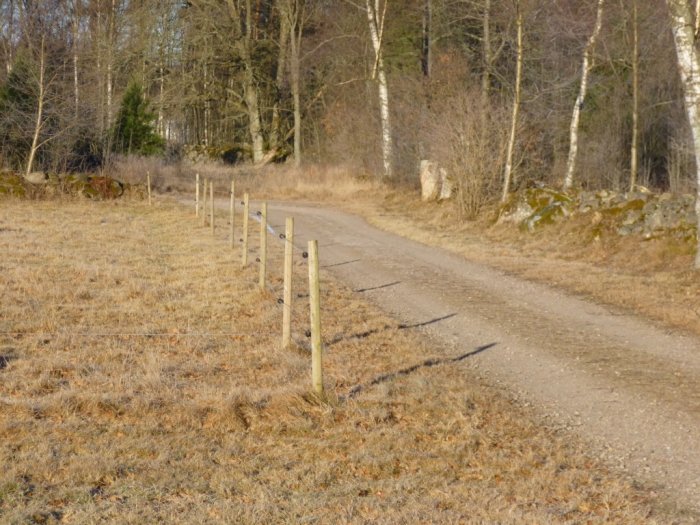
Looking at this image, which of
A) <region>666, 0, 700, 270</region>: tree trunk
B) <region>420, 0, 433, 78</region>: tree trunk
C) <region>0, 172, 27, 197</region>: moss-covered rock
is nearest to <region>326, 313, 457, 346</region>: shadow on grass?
<region>666, 0, 700, 270</region>: tree trunk

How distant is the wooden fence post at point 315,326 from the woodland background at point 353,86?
1478 centimetres

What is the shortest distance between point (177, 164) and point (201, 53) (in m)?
6.11

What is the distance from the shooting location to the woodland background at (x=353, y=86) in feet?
77.8

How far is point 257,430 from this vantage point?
267 inches

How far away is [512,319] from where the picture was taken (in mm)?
10750

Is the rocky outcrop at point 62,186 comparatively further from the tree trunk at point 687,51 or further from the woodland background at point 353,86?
the tree trunk at point 687,51

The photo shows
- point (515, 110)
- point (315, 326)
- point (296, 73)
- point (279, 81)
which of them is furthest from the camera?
point (279, 81)

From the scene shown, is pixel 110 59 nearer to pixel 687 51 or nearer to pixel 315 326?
pixel 687 51

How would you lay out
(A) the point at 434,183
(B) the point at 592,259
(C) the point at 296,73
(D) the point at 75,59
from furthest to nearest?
(C) the point at 296,73 → (D) the point at 75,59 → (A) the point at 434,183 → (B) the point at 592,259

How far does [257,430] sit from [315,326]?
1.14 metres

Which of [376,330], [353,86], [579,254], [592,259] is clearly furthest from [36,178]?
[376,330]

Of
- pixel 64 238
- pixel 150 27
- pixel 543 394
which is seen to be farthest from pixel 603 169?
pixel 150 27

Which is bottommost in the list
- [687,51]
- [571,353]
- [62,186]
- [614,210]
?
[571,353]

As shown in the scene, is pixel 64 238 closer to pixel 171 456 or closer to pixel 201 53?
pixel 171 456
